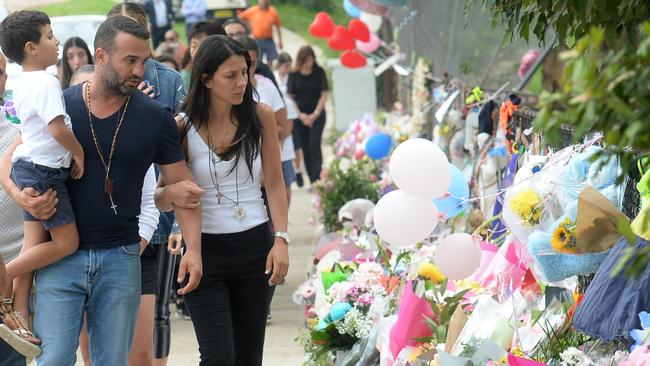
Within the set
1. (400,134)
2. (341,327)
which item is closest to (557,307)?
(341,327)

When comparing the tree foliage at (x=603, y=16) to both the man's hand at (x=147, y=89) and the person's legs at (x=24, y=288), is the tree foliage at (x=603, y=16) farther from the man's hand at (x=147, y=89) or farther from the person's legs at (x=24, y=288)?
the man's hand at (x=147, y=89)

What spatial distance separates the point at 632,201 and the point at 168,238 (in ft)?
6.85

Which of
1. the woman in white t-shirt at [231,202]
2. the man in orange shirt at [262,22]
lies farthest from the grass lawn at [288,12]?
the woman in white t-shirt at [231,202]

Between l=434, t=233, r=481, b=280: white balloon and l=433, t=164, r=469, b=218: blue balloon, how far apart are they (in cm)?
41

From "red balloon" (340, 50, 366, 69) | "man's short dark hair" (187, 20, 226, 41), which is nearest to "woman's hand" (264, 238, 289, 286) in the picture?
"man's short dark hair" (187, 20, 226, 41)

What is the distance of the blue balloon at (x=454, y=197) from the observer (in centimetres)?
578

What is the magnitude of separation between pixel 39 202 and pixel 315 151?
10159 mm

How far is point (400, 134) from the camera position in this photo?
1134 centimetres

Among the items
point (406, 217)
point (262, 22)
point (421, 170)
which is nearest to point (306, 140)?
point (262, 22)

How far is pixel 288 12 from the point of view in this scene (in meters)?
33.4

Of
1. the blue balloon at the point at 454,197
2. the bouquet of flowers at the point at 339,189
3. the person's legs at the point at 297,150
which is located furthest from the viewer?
the person's legs at the point at 297,150

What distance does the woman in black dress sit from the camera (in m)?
14.1

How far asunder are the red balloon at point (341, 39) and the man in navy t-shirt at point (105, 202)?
9.47 meters

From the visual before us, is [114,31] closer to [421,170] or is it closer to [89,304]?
[89,304]
